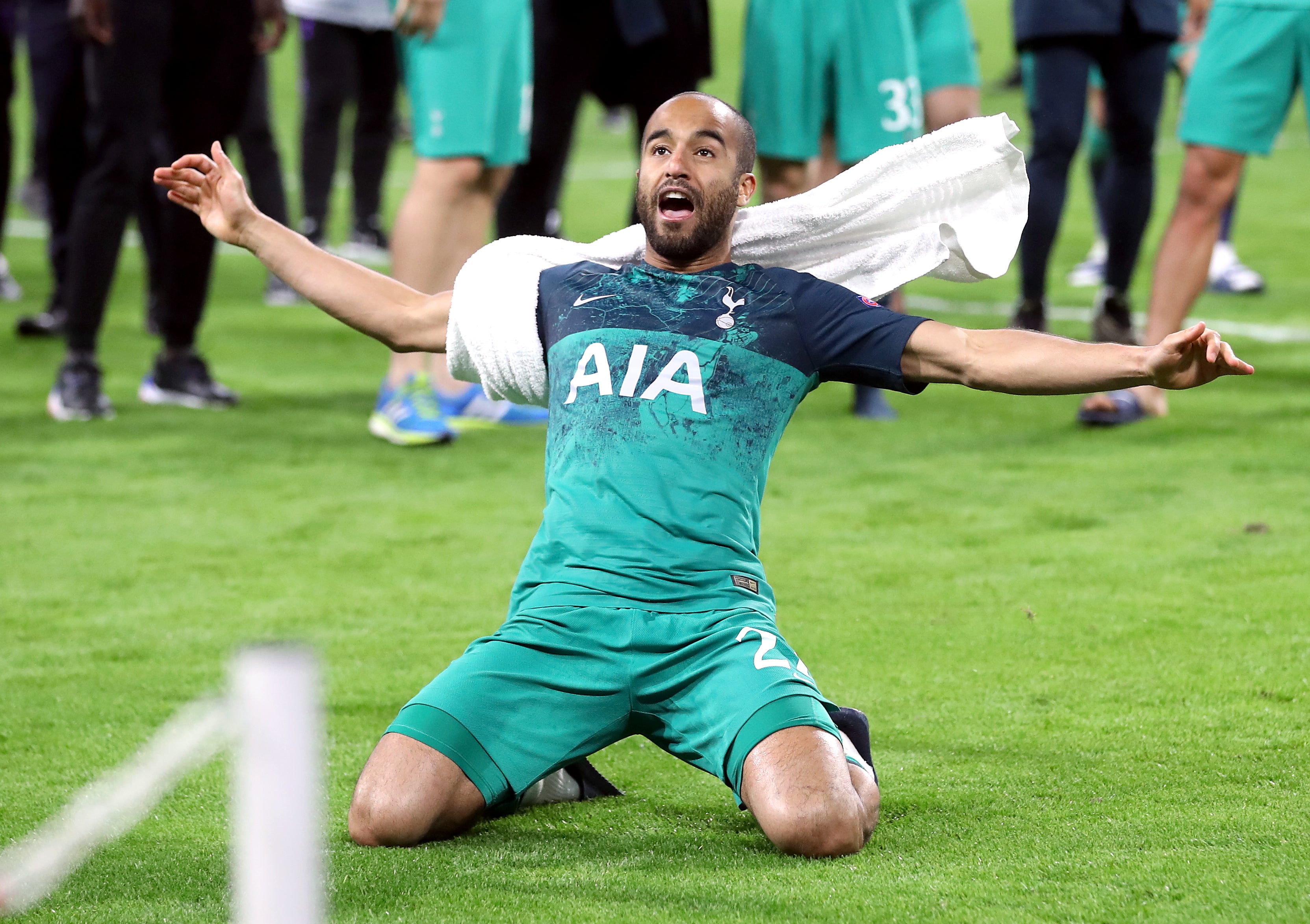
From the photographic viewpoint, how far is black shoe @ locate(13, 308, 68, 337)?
7.13 meters

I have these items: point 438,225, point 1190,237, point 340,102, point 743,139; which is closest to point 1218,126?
point 1190,237

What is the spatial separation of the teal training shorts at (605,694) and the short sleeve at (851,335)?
0.44 m

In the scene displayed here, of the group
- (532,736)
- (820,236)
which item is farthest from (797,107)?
(532,736)

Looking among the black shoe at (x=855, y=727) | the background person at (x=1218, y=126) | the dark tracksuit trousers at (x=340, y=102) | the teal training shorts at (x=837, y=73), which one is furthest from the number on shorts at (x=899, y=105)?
the dark tracksuit trousers at (x=340, y=102)

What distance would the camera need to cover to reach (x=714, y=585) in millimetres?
2791

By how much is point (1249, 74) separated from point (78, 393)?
3.74m

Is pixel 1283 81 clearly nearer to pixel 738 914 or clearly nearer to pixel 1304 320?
pixel 1304 320

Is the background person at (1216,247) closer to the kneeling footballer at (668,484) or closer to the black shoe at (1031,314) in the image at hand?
the black shoe at (1031,314)

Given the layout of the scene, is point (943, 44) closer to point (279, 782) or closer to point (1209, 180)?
point (1209, 180)

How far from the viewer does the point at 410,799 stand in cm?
250

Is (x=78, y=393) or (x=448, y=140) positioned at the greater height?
(x=448, y=140)

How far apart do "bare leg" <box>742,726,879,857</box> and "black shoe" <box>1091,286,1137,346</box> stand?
12.4 feet

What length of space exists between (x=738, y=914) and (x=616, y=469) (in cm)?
86

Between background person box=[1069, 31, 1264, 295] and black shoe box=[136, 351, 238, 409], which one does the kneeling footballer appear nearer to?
black shoe box=[136, 351, 238, 409]
